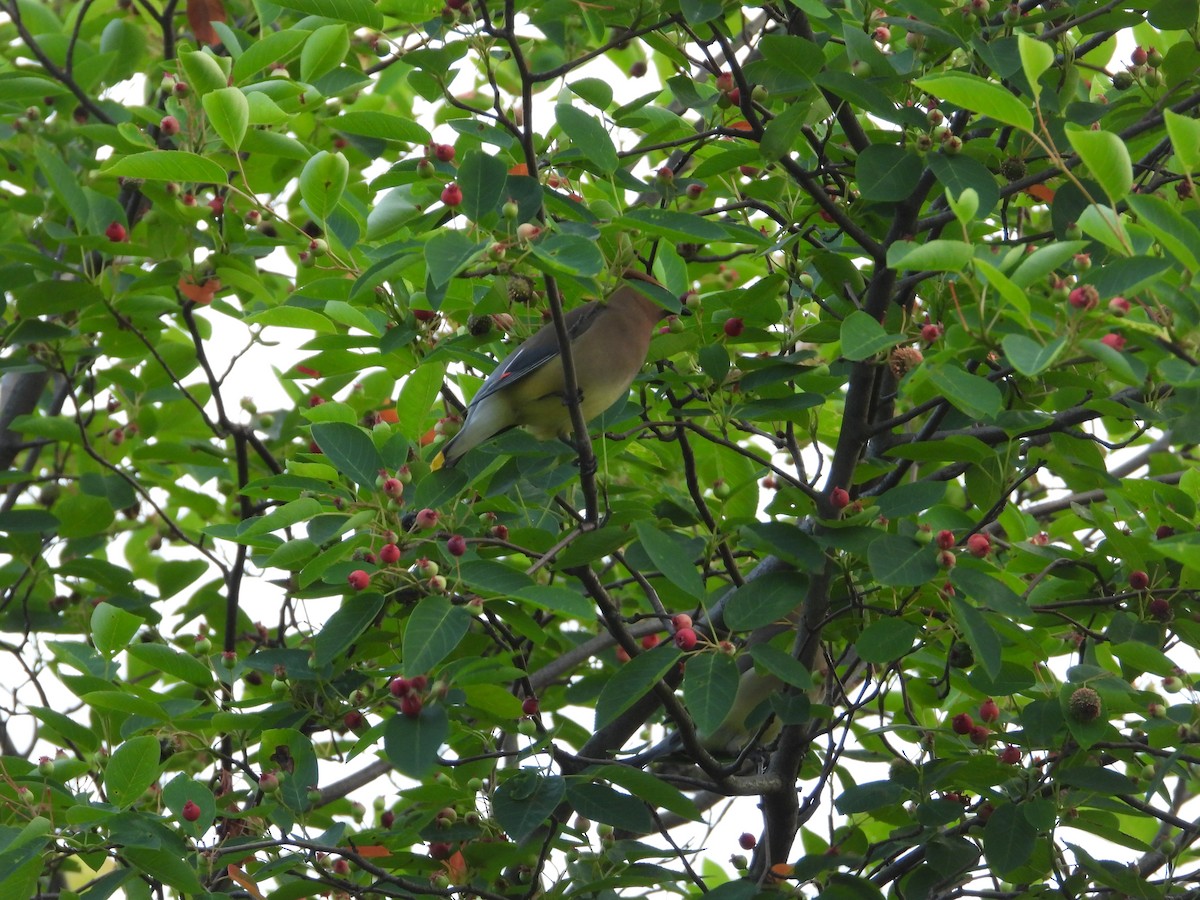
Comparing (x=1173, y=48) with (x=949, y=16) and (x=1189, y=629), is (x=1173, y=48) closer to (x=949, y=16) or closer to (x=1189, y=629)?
(x=949, y=16)

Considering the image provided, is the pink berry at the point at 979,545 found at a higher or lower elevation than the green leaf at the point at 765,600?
higher

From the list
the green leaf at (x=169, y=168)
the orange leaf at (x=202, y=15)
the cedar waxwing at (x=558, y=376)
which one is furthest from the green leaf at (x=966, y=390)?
the orange leaf at (x=202, y=15)

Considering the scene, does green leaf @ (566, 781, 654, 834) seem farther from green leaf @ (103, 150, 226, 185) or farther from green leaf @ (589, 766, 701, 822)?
green leaf @ (103, 150, 226, 185)

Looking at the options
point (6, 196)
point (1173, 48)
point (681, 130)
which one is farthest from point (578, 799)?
point (6, 196)

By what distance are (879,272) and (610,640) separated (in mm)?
1912

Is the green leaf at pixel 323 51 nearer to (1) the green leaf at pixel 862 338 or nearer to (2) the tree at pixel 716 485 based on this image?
(2) the tree at pixel 716 485

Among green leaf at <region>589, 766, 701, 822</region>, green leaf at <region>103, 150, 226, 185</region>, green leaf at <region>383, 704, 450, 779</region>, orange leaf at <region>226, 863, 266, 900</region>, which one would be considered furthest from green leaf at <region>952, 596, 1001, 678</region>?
green leaf at <region>103, 150, 226, 185</region>

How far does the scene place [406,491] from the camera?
3277 millimetres

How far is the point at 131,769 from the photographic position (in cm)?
307

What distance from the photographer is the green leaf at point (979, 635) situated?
2902 millimetres

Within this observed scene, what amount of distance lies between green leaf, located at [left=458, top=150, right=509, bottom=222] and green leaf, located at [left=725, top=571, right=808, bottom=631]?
3.38 feet

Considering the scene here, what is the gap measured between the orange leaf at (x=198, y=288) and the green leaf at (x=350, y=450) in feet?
4.73

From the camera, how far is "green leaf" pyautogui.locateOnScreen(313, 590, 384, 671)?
3.05 meters

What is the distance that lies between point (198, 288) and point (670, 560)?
206cm
